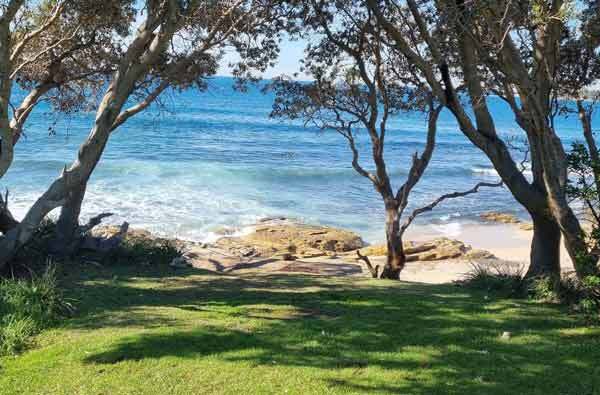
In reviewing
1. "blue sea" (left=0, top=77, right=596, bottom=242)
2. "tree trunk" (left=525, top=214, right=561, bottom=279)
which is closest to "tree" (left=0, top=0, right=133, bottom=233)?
"blue sea" (left=0, top=77, right=596, bottom=242)

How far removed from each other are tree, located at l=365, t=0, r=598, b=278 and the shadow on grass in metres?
1.35

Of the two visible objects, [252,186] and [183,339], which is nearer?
[183,339]

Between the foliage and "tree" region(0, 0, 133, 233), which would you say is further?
"tree" region(0, 0, 133, 233)

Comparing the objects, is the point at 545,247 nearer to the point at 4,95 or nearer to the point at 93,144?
the point at 93,144

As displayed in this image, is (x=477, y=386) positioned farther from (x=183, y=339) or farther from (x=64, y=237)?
(x=64, y=237)

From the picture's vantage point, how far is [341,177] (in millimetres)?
40125

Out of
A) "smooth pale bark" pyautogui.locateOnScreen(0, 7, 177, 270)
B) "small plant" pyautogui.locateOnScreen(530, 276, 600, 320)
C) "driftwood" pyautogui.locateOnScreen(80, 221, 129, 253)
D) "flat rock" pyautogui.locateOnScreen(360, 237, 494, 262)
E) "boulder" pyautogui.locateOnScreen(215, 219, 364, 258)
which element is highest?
"smooth pale bark" pyautogui.locateOnScreen(0, 7, 177, 270)

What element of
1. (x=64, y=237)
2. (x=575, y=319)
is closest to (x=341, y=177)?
(x=64, y=237)

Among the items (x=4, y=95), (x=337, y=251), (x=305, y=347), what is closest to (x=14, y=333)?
(x=305, y=347)

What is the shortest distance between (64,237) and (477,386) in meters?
9.19

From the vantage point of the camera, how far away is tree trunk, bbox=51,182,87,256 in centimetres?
1277

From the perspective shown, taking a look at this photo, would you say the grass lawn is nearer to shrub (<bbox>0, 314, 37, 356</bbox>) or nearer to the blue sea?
shrub (<bbox>0, 314, 37, 356</bbox>)

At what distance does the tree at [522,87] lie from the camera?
8.61m

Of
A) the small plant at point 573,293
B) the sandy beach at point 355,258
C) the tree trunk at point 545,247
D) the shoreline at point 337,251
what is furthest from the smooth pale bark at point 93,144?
the small plant at point 573,293
